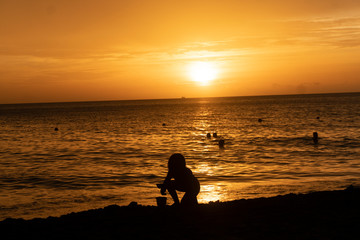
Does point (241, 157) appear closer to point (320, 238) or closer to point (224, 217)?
point (224, 217)

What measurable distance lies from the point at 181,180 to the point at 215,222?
1.40 m

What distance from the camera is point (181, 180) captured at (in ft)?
29.7

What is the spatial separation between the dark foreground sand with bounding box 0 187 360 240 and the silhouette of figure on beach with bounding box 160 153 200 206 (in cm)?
36

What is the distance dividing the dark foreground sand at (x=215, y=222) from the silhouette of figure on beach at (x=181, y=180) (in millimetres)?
361

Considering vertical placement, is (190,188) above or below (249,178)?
above

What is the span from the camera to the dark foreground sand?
7.23 meters

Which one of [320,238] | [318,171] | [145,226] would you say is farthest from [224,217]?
[318,171]

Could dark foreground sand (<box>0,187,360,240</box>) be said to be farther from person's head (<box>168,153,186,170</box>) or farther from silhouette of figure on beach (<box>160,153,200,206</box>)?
person's head (<box>168,153,186,170</box>)

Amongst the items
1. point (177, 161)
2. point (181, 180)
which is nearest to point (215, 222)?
point (181, 180)

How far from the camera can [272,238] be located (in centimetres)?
683

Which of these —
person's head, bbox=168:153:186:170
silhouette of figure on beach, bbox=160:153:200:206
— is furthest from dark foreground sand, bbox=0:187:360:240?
person's head, bbox=168:153:186:170

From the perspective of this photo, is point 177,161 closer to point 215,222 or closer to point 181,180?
point 181,180

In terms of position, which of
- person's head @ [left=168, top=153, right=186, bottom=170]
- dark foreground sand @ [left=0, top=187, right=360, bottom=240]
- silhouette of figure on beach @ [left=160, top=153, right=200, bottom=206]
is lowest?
dark foreground sand @ [left=0, top=187, right=360, bottom=240]

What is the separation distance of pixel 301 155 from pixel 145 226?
1988 cm
